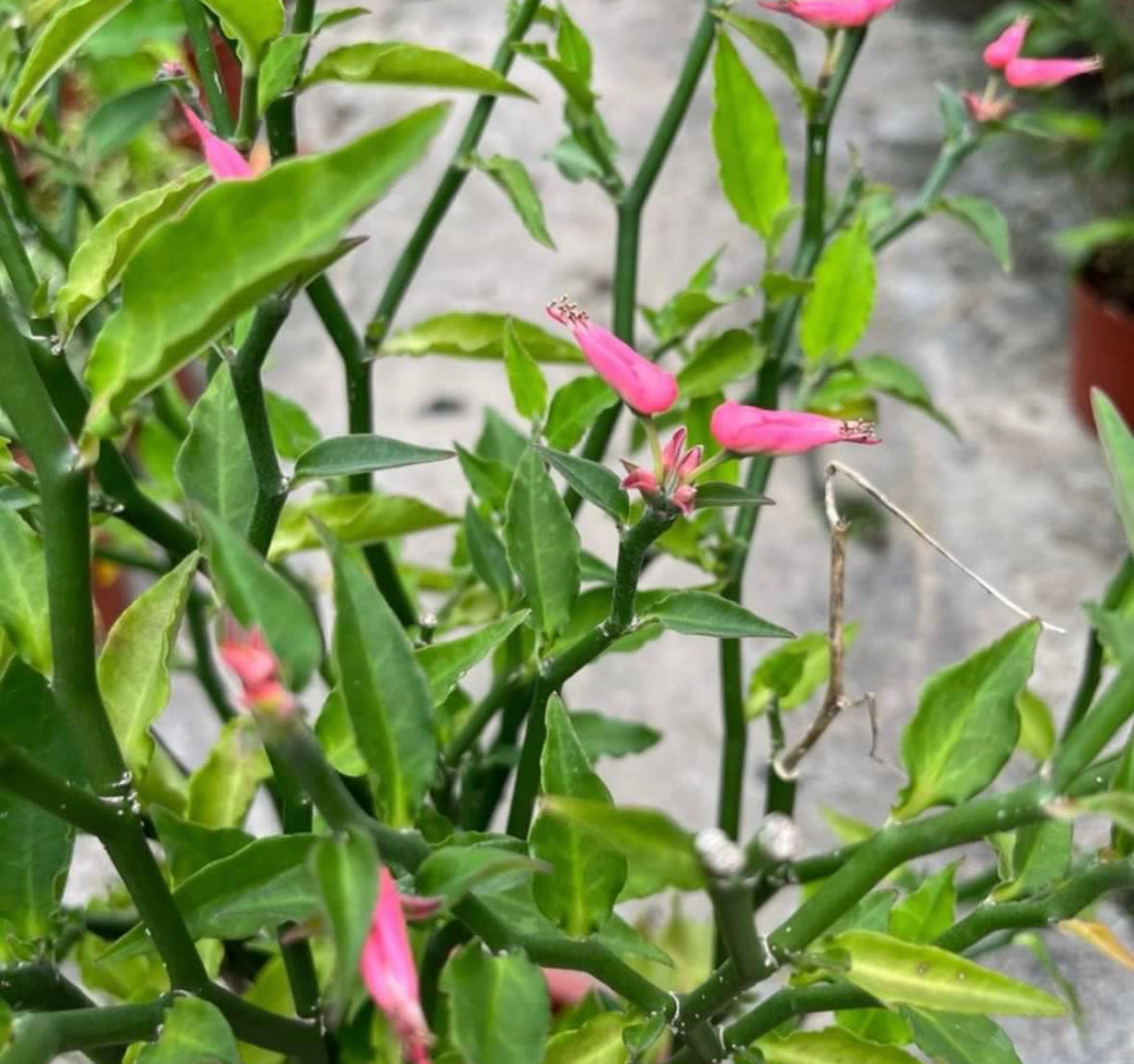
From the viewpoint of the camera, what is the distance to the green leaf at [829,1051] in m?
0.32

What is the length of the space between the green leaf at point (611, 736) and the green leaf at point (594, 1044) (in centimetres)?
22

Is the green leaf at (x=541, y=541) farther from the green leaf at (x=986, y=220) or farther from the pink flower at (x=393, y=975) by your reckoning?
Result: the green leaf at (x=986, y=220)

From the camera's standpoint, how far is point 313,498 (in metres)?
0.49

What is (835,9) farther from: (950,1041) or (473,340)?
(950,1041)

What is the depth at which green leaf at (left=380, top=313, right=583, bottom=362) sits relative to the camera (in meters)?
0.48

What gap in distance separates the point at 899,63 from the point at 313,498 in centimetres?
162

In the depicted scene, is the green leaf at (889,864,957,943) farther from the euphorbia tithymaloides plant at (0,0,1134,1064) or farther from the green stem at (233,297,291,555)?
the green stem at (233,297,291,555)

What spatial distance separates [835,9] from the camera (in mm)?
401

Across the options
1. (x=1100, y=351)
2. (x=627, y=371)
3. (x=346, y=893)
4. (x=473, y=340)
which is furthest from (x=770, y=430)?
(x=1100, y=351)

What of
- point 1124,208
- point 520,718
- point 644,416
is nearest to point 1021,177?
point 1124,208

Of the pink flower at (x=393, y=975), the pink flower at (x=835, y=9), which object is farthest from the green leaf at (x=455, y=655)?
the pink flower at (x=835, y=9)

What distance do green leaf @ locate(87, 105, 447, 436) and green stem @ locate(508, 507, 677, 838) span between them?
102 millimetres

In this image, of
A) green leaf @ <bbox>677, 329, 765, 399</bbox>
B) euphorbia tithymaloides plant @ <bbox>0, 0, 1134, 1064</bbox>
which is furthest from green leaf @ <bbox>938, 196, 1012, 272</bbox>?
green leaf @ <bbox>677, 329, 765, 399</bbox>

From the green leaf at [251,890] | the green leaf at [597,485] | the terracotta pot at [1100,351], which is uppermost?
the green leaf at [597,485]
